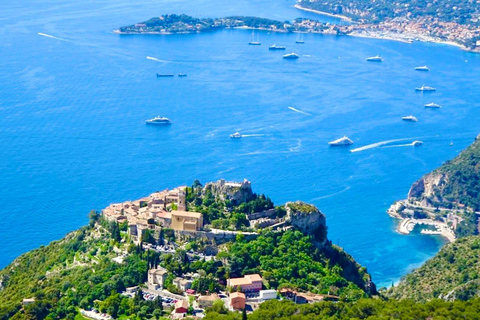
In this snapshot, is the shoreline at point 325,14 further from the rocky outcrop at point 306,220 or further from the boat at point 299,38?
the rocky outcrop at point 306,220

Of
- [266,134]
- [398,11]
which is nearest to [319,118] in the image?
[266,134]

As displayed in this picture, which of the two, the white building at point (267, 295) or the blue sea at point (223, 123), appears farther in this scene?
the blue sea at point (223, 123)

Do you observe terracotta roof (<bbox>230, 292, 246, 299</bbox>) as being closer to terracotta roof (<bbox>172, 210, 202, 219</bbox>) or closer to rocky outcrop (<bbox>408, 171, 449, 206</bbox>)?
terracotta roof (<bbox>172, 210, 202, 219</bbox>)

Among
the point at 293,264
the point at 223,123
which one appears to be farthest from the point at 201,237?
the point at 223,123

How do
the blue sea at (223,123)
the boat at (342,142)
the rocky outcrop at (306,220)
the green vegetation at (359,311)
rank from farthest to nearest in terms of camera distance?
the boat at (342,142) < the blue sea at (223,123) < the rocky outcrop at (306,220) < the green vegetation at (359,311)

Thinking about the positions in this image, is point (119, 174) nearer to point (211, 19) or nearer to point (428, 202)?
point (428, 202)

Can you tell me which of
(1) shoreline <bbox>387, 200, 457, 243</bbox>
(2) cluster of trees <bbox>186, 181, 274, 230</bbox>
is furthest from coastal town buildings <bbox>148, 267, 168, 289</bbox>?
(1) shoreline <bbox>387, 200, 457, 243</bbox>

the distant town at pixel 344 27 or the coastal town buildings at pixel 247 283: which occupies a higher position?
the coastal town buildings at pixel 247 283

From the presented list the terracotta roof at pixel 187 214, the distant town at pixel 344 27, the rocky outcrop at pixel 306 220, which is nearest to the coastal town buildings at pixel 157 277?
the terracotta roof at pixel 187 214
